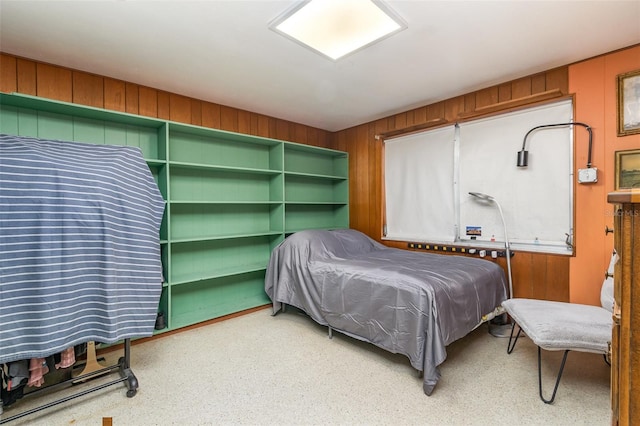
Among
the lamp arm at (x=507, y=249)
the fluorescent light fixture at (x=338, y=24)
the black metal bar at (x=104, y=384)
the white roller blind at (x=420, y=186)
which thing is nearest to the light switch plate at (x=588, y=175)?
the lamp arm at (x=507, y=249)

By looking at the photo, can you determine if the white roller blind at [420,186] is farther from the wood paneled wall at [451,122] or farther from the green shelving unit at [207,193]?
the green shelving unit at [207,193]

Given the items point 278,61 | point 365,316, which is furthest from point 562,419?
point 278,61

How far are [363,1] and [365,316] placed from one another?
6.77ft

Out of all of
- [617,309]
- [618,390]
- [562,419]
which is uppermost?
[617,309]

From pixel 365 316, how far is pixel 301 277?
2.72ft

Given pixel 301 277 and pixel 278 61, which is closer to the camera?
pixel 278 61

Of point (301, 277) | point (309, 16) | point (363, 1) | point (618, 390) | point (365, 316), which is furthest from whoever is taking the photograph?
point (301, 277)

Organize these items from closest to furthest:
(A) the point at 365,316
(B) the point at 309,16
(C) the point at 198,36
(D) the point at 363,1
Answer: (D) the point at 363,1, (B) the point at 309,16, (C) the point at 198,36, (A) the point at 365,316

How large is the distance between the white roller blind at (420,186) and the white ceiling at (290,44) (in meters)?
0.59

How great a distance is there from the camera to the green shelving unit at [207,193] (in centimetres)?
238

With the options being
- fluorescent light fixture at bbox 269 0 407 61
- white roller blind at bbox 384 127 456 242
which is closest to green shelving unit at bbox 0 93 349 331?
white roller blind at bbox 384 127 456 242

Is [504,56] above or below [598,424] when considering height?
above

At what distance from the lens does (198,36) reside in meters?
1.95

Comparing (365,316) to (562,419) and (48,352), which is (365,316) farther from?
(48,352)
